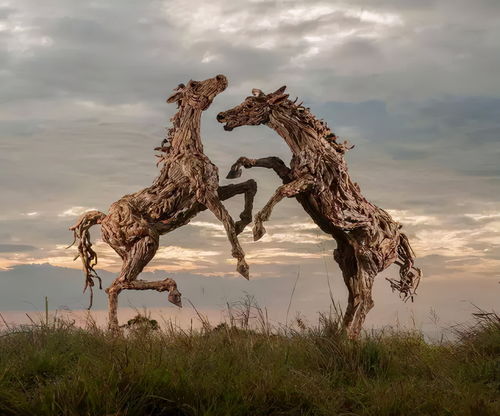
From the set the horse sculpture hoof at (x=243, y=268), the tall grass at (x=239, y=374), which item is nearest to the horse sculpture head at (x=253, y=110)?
the horse sculpture hoof at (x=243, y=268)

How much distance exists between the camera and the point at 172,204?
31.5 ft

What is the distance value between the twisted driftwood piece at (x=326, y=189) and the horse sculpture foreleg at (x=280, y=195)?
0.01 m

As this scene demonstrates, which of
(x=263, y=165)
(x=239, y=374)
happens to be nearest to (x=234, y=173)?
(x=263, y=165)

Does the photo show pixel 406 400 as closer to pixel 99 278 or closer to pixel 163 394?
pixel 163 394

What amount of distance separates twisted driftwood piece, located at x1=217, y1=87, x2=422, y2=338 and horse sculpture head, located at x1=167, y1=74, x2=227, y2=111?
342 millimetres

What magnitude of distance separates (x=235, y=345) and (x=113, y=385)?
227 cm

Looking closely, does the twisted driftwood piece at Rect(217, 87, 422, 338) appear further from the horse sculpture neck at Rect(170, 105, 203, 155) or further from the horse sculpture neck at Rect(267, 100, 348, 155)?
the horse sculpture neck at Rect(170, 105, 203, 155)

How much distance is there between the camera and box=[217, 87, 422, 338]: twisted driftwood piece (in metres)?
9.72

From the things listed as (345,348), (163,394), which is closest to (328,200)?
(345,348)

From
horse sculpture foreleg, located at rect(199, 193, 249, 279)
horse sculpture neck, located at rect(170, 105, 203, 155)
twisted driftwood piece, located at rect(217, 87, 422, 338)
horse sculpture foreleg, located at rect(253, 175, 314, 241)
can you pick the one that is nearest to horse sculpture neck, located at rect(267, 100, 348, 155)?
twisted driftwood piece, located at rect(217, 87, 422, 338)

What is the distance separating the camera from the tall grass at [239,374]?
16.0 feet

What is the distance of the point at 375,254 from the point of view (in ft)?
33.7

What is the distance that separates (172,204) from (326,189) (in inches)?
88.8

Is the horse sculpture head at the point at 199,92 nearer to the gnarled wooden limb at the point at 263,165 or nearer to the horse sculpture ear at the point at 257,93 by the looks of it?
the horse sculpture ear at the point at 257,93
